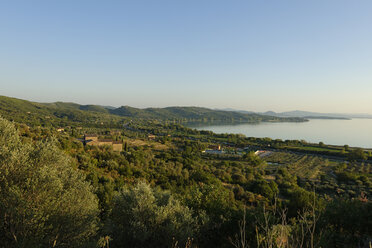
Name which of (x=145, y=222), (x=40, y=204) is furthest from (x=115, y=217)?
(x=40, y=204)

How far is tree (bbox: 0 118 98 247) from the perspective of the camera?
21.1ft

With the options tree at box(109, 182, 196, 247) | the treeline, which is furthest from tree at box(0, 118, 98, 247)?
tree at box(109, 182, 196, 247)

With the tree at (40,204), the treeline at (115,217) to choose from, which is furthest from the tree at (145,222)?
the tree at (40,204)

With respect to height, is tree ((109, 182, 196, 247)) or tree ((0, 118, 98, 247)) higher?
tree ((0, 118, 98, 247))

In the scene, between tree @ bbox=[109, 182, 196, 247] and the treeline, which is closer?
the treeline

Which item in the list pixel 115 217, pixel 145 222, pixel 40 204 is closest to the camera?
pixel 40 204

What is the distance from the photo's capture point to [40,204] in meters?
7.25

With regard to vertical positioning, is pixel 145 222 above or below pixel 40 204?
below

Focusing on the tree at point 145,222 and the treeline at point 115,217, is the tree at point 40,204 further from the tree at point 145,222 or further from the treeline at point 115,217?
the tree at point 145,222

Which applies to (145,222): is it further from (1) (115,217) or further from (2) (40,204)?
(2) (40,204)

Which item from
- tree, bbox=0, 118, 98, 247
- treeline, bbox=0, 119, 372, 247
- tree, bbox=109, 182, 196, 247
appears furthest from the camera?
tree, bbox=109, 182, 196, 247

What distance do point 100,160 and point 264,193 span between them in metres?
22.2

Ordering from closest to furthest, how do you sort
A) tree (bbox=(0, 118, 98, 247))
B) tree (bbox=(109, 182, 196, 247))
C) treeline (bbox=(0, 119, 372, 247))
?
1. tree (bbox=(0, 118, 98, 247))
2. treeline (bbox=(0, 119, 372, 247))
3. tree (bbox=(109, 182, 196, 247))

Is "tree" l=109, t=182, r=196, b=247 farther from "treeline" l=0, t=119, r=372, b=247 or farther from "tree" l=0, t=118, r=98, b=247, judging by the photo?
"tree" l=0, t=118, r=98, b=247
